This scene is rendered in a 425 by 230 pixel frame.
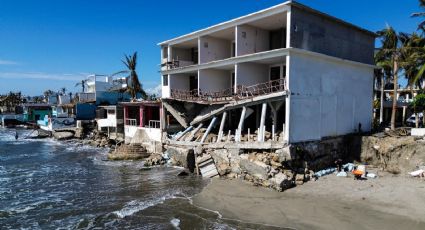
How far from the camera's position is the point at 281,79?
2273cm

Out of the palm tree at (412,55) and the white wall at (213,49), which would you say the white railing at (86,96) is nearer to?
the white wall at (213,49)

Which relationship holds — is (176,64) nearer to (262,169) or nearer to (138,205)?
(262,169)

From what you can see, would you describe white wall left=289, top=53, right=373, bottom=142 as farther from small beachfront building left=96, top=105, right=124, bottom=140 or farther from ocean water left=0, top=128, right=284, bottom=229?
small beachfront building left=96, top=105, right=124, bottom=140

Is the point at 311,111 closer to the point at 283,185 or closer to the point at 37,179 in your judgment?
the point at 283,185

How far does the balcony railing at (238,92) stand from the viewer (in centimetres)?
2425

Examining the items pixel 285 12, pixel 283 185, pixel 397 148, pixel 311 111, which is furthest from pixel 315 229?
pixel 285 12

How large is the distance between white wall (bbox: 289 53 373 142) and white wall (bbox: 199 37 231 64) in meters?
10.3

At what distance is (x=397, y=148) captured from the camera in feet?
73.5

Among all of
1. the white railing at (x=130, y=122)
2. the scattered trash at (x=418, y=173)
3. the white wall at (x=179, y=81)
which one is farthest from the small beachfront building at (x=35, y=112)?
the scattered trash at (x=418, y=173)

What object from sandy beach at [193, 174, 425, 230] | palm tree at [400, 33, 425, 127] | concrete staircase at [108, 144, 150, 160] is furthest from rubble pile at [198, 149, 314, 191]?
palm tree at [400, 33, 425, 127]

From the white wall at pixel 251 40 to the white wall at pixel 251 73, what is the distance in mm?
1119

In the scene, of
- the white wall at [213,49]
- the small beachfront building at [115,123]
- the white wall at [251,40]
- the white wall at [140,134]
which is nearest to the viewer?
the white wall at [251,40]

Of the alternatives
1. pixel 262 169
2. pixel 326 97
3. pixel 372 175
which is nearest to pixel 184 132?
pixel 262 169

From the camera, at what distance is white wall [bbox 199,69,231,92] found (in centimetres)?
2961
